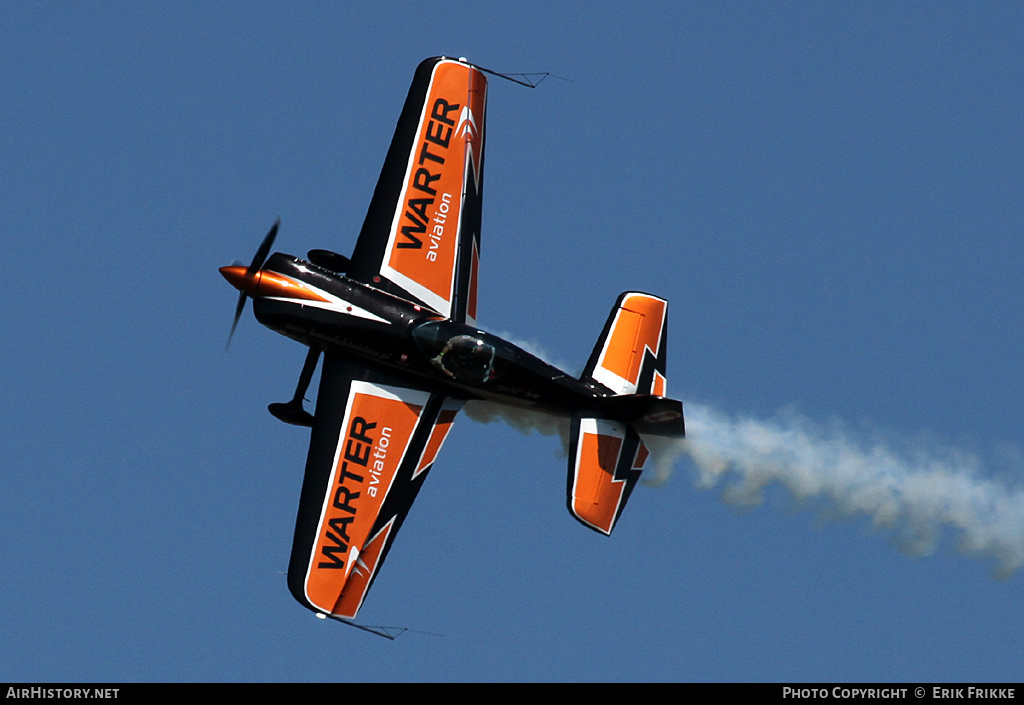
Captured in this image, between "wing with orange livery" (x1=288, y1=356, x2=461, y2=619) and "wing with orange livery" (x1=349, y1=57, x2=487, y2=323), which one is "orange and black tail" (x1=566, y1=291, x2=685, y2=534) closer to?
"wing with orange livery" (x1=288, y1=356, x2=461, y2=619)

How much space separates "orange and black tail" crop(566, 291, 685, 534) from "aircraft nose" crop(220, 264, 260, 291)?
5355 millimetres

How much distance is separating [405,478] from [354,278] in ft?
10.6

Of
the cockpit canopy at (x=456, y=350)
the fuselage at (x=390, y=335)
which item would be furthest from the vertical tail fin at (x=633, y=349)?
the cockpit canopy at (x=456, y=350)

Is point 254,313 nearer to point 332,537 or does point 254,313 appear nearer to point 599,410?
point 332,537

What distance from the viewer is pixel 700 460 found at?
22594 millimetres

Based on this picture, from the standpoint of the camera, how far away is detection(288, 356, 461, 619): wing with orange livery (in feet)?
67.9

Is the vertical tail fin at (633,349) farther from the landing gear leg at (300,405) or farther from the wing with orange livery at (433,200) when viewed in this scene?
the landing gear leg at (300,405)

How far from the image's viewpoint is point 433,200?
74.0 ft

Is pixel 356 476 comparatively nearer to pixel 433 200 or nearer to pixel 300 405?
pixel 300 405

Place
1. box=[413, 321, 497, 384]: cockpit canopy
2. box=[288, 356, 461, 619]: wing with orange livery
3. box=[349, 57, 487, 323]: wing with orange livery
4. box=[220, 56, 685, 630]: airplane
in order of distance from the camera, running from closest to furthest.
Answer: box=[288, 356, 461, 619]: wing with orange livery < box=[220, 56, 685, 630]: airplane < box=[413, 321, 497, 384]: cockpit canopy < box=[349, 57, 487, 323]: wing with orange livery

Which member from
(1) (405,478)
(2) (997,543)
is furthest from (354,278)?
(2) (997,543)

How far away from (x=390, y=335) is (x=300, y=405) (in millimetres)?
1852

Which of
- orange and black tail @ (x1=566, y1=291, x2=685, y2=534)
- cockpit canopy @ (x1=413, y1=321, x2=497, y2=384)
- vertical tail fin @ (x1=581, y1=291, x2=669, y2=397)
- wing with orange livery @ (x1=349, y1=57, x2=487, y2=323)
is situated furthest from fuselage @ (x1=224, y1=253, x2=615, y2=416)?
wing with orange livery @ (x1=349, y1=57, x2=487, y2=323)
